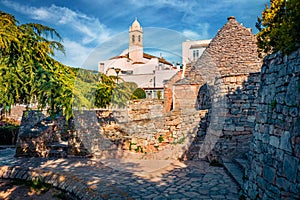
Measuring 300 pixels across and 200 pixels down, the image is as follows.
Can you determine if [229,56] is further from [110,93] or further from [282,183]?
[282,183]

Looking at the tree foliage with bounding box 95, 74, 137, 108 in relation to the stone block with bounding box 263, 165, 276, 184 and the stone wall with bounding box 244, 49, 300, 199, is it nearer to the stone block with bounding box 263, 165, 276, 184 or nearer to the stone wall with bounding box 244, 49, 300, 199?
the stone wall with bounding box 244, 49, 300, 199

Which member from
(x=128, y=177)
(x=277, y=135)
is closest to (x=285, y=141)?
(x=277, y=135)

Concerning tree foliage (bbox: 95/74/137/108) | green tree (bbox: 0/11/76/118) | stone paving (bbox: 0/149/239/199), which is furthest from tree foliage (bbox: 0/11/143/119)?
stone paving (bbox: 0/149/239/199)

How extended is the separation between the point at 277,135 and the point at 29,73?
438 centimetres

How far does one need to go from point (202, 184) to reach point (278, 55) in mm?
3190

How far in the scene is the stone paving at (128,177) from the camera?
461cm

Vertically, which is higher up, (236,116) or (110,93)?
(110,93)

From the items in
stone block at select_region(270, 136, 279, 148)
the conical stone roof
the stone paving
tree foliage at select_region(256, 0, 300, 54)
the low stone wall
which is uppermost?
the conical stone roof

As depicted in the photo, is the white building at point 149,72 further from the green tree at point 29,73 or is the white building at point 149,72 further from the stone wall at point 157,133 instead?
the green tree at point 29,73

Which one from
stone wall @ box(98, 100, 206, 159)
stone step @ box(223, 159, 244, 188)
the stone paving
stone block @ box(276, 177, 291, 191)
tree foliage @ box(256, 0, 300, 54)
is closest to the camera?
stone block @ box(276, 177, 291, 191)

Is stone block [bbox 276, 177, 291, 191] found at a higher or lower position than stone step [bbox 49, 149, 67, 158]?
higher

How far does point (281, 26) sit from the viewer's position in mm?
3008

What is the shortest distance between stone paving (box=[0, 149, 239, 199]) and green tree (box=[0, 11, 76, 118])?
6.24ft

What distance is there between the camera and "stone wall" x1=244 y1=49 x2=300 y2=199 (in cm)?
261
